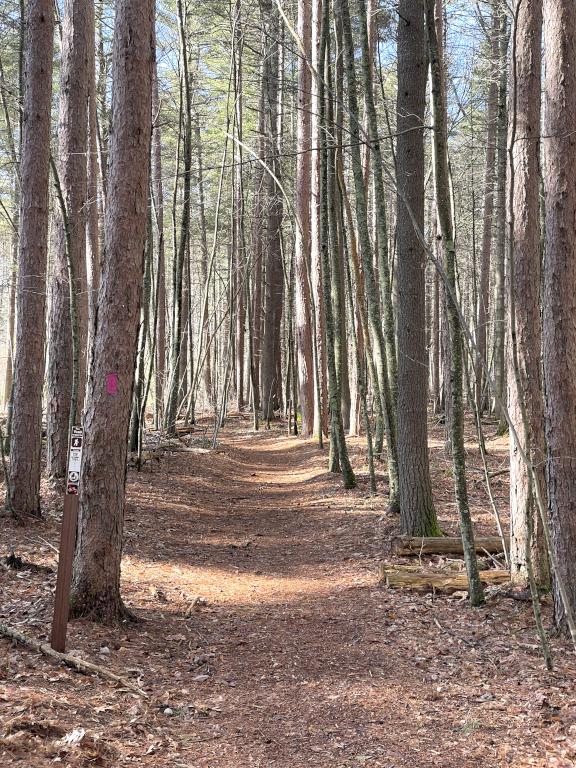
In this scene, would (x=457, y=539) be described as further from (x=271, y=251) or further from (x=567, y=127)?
(x=271, y=251)

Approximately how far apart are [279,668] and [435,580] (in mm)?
2265

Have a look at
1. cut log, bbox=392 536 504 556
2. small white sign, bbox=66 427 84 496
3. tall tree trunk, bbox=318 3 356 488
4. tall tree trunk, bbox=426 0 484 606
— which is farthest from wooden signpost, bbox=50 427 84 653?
tall tree trunk, bbox=318 3 356 488

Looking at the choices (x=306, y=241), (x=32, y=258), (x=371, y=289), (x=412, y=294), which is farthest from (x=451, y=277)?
(x=306, y=241)

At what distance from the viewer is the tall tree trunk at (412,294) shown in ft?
26.0

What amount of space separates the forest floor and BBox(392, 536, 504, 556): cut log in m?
0.41

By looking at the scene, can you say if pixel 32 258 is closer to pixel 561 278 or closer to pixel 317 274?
pixel 561 278

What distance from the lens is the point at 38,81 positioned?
8.41 meters

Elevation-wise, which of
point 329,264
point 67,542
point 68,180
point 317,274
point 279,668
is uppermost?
point 68,180

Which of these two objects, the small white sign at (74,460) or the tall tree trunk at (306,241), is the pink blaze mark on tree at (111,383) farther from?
the tall tree trunk at (306,241)

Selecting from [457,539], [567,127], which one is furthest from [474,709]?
[567,127]

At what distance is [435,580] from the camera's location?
6859 mm

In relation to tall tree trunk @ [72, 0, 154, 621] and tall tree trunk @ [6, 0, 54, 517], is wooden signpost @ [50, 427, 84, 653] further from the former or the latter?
tall tree trunk @ [6, 0, 54, 517]

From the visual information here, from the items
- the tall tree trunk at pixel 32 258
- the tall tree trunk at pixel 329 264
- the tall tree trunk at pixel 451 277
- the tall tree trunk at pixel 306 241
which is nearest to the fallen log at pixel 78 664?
the tall tree trunk at pixel 451 277

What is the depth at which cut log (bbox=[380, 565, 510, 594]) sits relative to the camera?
6.76m
